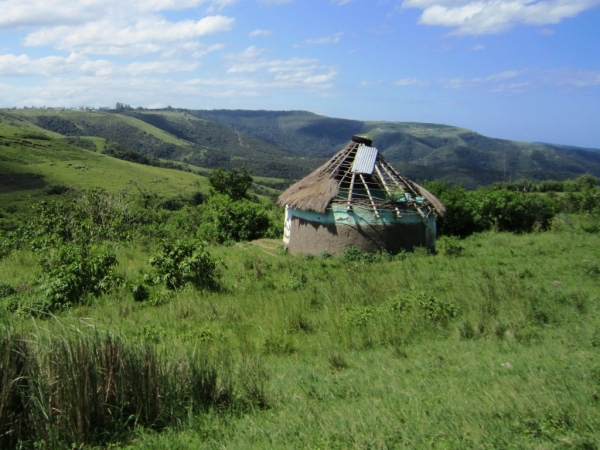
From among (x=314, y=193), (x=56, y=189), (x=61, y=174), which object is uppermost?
(x=314, y=193)

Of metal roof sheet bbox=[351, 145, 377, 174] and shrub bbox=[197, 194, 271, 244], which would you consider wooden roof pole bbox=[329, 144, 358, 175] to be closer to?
metal roof sheet bbox=[351, 145, 377, 174]

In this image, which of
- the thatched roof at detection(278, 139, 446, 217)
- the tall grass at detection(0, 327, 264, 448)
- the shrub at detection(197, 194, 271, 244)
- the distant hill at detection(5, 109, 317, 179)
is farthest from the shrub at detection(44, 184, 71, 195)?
the distant hill at detection(5, 109, 317, 179)

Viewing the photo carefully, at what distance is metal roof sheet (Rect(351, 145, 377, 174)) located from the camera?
51.7 feet

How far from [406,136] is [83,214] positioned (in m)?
180

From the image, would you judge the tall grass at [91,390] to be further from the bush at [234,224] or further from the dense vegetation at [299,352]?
the bush at [234,224]

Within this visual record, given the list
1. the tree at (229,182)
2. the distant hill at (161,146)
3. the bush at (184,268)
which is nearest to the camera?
the bush at (184,268)

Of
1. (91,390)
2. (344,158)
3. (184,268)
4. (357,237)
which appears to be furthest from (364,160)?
(91,390)

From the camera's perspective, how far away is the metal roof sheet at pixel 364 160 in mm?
15758

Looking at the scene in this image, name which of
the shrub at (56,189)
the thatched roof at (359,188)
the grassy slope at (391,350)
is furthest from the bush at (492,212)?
the shrub at (56,189)

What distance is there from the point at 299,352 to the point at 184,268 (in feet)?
13.8

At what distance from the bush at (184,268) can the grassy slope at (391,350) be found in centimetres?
43

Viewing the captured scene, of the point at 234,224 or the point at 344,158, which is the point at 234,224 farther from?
the point at 344,158

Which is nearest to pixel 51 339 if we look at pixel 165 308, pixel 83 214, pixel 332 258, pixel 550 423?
pixel 550 423

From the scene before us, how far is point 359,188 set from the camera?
51.3 feet
